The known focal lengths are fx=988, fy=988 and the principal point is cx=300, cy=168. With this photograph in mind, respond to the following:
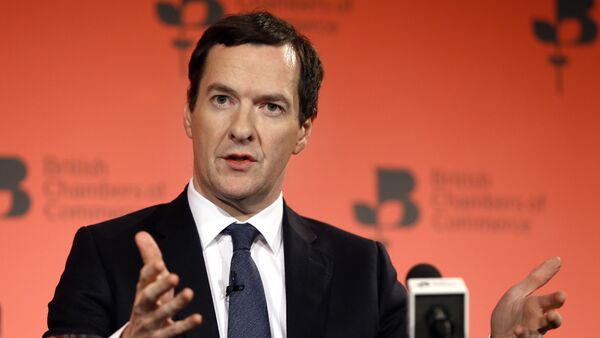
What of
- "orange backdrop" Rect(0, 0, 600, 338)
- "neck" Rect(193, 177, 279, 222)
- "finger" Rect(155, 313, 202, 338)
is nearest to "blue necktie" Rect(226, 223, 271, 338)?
"neck" Rect(193, 177, 279, 222)

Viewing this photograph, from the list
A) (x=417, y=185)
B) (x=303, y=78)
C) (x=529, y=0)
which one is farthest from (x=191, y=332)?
(x=529, y=0)

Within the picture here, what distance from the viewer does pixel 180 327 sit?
1766 mm

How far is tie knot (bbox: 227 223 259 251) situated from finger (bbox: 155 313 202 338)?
0.62 meters

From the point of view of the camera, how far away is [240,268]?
2348 mm

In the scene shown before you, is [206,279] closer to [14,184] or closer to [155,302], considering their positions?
[155,302]

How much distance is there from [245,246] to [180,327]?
0.65m

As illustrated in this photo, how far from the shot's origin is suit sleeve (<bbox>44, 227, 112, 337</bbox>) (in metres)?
2.27

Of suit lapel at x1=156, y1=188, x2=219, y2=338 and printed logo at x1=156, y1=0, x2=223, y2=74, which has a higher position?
printed logo at x1=156, y1=0, x2=223, y2=74

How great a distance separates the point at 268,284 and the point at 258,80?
0.51 m

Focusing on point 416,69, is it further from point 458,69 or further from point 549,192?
point 549,192

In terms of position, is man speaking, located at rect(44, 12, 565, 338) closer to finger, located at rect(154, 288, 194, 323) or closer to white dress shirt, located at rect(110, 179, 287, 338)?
white dress shirt, located at rect(110, 179, 287, 338)

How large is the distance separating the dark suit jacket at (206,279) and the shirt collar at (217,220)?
0.02 metres

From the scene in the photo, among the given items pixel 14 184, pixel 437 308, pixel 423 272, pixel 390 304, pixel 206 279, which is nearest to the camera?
pixel 437 308

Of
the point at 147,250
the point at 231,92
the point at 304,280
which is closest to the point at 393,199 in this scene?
the point at 304,280
